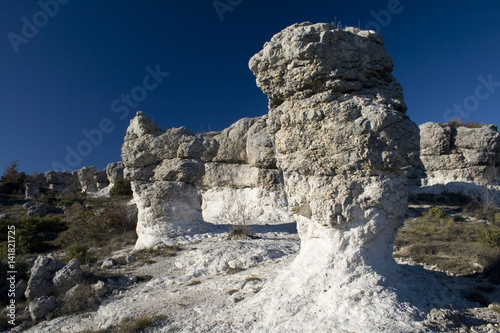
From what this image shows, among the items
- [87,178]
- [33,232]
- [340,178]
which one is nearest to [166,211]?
[33,232]

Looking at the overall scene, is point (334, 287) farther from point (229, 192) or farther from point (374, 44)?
point (229, 192)

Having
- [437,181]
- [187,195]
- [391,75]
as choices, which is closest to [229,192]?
[187,195]

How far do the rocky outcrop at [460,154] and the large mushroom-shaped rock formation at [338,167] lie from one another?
1777 cm

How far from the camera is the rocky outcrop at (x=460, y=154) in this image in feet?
64.0

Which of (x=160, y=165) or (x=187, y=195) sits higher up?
(x=160, y=165)

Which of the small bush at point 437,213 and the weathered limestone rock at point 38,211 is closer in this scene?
the small bush at point 437,213

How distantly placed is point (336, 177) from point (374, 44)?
8.67 ft

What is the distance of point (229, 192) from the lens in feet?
66.8

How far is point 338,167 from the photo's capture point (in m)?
5.42

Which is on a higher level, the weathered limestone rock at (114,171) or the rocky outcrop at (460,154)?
the weathered limestone rock at (114,171)

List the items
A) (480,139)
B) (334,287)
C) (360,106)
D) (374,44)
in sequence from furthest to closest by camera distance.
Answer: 1. (480,139)
2. (374,44)
3. (360,106)
4. (334,287)

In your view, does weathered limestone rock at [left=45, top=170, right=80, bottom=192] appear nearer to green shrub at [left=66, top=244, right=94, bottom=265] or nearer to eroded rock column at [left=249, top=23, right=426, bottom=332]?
green shrub at [left=66, top=244, right=94, bottom=265]

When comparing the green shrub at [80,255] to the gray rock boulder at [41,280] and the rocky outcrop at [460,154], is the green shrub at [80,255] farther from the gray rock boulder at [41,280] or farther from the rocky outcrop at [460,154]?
the rocky outcrop at [460,154]

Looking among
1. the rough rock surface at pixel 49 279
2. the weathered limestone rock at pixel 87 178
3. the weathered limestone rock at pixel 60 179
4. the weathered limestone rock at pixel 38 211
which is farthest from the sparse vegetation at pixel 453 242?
the weathered limestone rock at pixel 60 179
